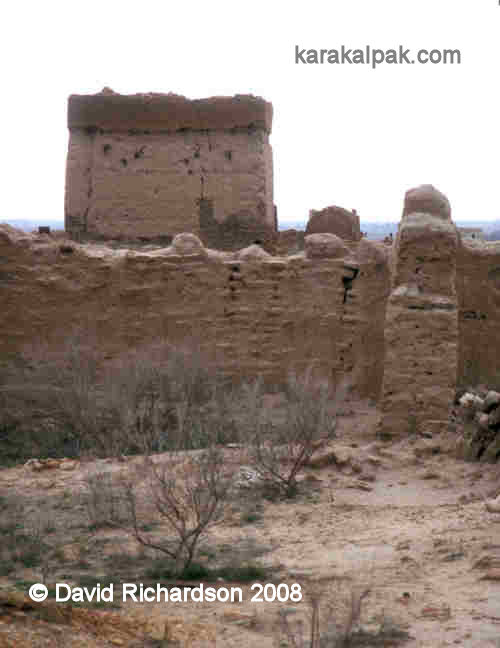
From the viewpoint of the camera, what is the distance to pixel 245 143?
18.1 m

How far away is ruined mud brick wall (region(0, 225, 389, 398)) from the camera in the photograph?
12.0 meters

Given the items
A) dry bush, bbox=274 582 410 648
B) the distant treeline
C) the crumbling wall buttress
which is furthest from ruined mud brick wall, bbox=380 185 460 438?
the distant treeline

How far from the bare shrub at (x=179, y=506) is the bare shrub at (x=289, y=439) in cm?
46

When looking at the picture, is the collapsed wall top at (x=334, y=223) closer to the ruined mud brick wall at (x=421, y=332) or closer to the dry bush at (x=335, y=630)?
the ruined mud brick wall at (x=421, y=332)

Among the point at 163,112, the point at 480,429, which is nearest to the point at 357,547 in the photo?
the point at 480,429

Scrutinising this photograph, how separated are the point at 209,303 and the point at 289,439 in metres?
3.24

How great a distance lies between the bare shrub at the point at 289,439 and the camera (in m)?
8.38

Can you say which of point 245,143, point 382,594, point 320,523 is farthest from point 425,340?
point 245,143

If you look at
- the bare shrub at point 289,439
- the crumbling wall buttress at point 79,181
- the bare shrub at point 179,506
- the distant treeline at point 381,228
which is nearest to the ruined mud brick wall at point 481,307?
the bare shrub at point 289,439

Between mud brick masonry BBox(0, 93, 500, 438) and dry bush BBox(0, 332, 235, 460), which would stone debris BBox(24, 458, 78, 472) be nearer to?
dry bush BBox(0, 332, 235, 460)

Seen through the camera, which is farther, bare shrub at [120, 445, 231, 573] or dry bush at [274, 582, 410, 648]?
bare shrub at [120, 445, 231, 573]

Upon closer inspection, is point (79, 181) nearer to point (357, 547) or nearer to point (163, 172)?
point (163, 172)

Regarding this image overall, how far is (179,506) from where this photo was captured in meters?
7.22

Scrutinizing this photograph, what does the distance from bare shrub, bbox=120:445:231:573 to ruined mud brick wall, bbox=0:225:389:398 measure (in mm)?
3518
